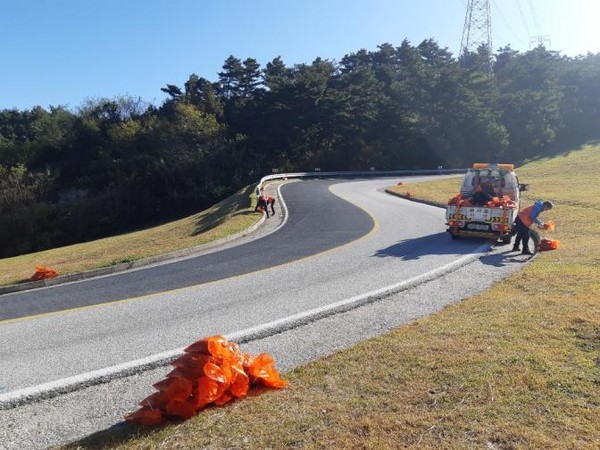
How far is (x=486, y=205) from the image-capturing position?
14867mm

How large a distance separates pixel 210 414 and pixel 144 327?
3501mm

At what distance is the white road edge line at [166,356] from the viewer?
567 cm

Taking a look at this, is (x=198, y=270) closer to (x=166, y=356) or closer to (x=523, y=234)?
(x=166, y=356)

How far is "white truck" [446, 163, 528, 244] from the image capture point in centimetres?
1447

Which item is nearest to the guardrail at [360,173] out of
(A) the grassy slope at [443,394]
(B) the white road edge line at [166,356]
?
(B) the white road edge line at [166,356]

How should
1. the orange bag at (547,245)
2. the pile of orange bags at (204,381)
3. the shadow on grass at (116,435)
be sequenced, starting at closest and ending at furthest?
1. the shadow on grass at (116,435)
2. the pile of orange bags at (204,381)
3. the orange bag at (547,245)

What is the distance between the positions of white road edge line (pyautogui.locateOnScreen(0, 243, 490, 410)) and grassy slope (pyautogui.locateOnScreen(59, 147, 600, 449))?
1.40 meters

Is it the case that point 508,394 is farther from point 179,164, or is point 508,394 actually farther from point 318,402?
point 179,164

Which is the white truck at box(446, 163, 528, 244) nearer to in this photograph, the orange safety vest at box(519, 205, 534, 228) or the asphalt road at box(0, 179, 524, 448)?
the asphalt road at box(0, 179, 524, 448)

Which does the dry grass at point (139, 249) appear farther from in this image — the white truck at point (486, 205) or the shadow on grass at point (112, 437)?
the shadow on grass at point (112, 437)

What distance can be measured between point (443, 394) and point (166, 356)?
11.6ft

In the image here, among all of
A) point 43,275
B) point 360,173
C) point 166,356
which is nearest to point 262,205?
point 43,275

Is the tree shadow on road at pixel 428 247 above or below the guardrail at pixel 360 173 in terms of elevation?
below

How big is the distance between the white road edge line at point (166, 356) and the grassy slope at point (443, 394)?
4.59ft
